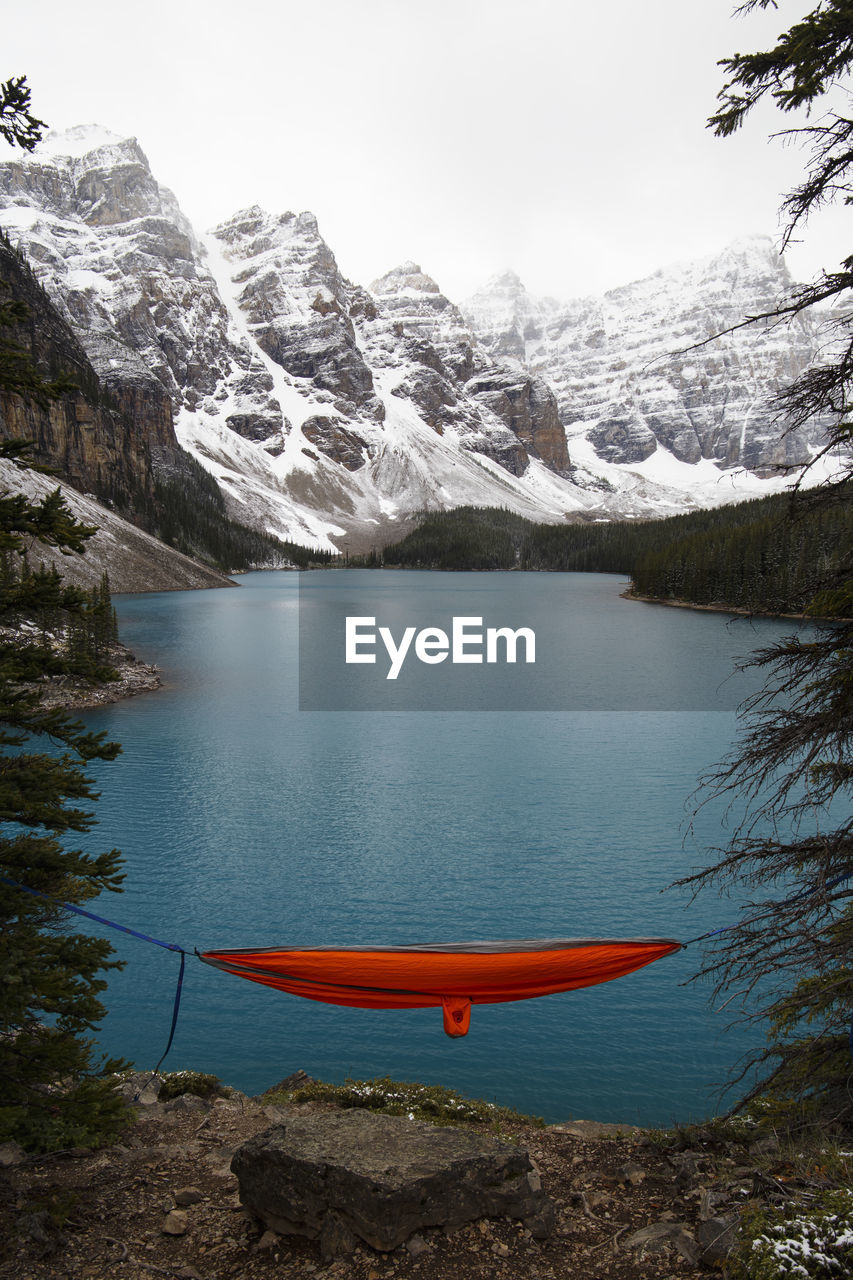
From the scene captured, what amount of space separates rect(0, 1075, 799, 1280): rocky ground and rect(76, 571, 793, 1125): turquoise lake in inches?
189

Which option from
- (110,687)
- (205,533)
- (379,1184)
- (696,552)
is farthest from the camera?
(205,533)

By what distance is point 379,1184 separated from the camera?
5.72m

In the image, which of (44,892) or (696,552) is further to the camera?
(696,552)

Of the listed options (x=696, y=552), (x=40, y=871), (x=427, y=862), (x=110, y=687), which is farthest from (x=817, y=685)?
(x=696, y=552)

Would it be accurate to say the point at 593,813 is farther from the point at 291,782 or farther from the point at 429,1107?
the point at 429,1107

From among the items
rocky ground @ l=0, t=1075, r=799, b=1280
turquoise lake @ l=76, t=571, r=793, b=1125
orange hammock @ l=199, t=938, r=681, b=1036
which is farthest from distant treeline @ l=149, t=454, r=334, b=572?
rocky ground @ l=0, t=1075, r=799, b=1280

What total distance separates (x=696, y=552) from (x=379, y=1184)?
312 ft

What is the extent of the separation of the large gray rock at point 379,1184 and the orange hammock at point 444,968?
1.17 m

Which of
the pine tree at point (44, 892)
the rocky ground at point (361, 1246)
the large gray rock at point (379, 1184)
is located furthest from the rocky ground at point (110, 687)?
the large gray rock at point (379, 1184)

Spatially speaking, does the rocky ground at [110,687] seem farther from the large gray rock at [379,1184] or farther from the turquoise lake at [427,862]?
the large gray rock at [379,1184]

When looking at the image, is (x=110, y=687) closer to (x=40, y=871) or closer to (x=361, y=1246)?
(x=40, y=871)

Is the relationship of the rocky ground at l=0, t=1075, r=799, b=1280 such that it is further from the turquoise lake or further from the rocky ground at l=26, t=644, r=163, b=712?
the rocky ground at l=26, t=644, r=163, b=712

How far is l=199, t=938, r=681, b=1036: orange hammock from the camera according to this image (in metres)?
7.18

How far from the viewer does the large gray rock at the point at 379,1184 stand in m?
5.72
